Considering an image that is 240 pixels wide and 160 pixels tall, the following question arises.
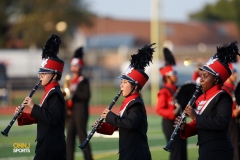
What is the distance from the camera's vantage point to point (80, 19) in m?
54.7

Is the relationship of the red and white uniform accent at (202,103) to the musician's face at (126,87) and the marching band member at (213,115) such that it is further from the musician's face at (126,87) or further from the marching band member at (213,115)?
the musician's face at (126,87)

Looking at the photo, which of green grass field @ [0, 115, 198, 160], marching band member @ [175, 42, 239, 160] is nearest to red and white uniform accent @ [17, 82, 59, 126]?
marching band member @ [175, 42, 239, 160]

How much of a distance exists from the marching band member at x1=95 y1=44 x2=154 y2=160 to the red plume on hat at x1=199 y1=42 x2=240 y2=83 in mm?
766

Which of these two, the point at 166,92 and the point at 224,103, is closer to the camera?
the point at 224,103

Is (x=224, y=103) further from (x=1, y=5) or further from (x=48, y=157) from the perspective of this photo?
(x=1, y=5)

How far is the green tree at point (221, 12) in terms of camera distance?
289 feet

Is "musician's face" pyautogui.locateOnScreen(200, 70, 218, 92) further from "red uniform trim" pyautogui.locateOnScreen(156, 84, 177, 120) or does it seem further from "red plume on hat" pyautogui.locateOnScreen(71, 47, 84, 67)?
"red plume on hat" pyautogui.locateOnScreen(71, 47, 84, 67)

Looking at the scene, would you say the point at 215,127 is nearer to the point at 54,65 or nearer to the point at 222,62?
the point at 222,62

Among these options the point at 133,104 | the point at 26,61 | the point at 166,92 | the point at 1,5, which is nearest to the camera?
the point at 133,104

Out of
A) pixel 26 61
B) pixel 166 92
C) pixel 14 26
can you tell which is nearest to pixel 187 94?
pixel 166 92

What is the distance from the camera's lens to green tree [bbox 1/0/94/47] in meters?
50.3

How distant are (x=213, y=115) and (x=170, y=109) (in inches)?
142

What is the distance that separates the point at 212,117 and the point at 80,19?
157 feet

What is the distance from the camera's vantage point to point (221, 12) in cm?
9450
